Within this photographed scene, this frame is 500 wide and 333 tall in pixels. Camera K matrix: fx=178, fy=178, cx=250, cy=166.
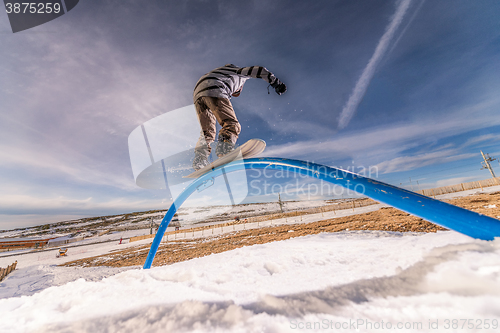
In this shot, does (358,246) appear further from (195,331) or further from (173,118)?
(173,118)

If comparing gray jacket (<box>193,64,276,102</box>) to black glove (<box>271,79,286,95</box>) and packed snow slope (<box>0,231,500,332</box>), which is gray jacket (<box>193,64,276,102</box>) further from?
packed snow slope (<box>0,231,500,332</box>)

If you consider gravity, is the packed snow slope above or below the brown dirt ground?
above

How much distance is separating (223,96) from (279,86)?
0.77 metres

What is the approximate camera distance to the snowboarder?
7.66 ft

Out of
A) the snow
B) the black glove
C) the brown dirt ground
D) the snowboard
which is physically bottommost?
the brown dirt ground

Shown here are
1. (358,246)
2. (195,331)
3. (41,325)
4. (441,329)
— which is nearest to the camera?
(441,329)

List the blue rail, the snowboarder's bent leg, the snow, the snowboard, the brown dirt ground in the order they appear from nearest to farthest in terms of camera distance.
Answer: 1. the snow
2. the blue rail
3. the snowboard
4. the snowboarder's bent leg
5. the brown dirt ground

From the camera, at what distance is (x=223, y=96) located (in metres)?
2.37

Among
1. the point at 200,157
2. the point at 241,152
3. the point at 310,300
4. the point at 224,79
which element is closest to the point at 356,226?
the point at 241,152

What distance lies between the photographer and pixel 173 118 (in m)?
2.97

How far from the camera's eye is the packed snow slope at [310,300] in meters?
0.59

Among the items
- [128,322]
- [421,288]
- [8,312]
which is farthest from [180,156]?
[421,288]

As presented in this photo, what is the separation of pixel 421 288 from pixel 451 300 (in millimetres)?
118

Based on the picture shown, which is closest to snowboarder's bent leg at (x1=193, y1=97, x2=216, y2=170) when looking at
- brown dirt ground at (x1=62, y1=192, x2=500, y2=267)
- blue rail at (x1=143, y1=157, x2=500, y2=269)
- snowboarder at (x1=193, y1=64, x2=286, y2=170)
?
snowboarder at (x1=193, y1=64, x2=286, y2=170)
